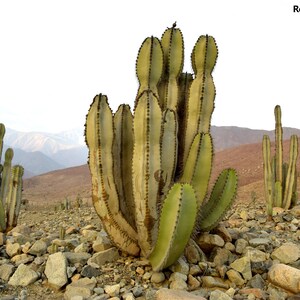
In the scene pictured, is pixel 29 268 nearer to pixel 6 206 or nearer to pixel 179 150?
pixel 179 150

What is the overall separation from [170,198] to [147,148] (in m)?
0.65

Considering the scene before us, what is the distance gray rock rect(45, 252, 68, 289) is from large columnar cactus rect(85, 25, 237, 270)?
0.69 m

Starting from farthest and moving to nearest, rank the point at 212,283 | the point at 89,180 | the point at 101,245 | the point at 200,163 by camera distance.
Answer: the point at 89,180
the point at 101,245
the point at 200,163
the point at 212,283

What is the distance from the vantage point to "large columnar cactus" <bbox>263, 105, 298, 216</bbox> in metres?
10.1

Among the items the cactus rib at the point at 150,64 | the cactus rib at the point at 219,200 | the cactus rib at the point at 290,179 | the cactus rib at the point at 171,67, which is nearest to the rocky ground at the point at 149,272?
the cactus rib at the point at 219,200

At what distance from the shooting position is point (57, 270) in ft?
13.8

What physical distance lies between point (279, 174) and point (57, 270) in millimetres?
8073

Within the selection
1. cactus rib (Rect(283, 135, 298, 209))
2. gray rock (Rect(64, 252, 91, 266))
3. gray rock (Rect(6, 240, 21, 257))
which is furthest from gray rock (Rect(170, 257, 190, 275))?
cactus rib (Rect(283, 135, 298, 209))

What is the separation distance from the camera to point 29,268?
432cm

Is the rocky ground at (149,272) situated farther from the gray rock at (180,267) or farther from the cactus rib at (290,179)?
the cactus rib at (290,179)

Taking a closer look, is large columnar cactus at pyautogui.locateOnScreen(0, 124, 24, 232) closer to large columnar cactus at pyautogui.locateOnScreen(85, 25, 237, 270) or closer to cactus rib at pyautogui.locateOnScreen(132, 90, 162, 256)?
large columnar cactus at pyautogui.locateOnScreen(85, 25, 237, 270)

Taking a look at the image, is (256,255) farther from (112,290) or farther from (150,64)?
(150,64)

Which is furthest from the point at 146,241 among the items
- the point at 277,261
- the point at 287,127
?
the point at 287,127

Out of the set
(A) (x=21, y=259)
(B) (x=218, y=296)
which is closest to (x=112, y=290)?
(B) (x=218, y=296)
